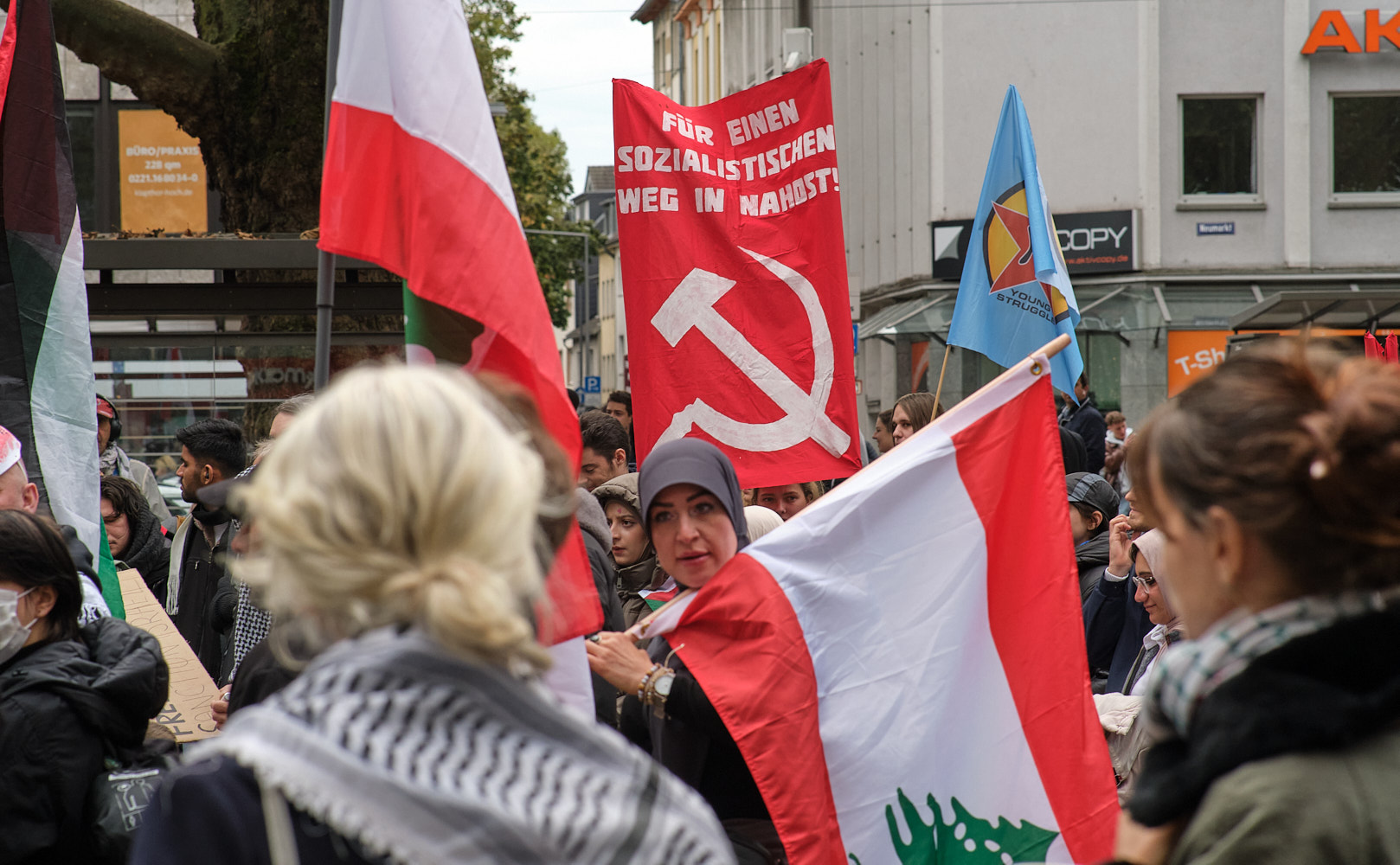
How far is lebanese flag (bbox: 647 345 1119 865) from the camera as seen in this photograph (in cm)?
340

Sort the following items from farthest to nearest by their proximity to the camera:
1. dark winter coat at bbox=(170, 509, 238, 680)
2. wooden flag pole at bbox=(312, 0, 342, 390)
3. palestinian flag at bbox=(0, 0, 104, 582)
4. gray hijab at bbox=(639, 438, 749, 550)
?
1. dark winter coat at bbox=(170, 509, 238, 680)
2. palestinian flag at bbox=(0, 0, 104, 582)
3. gray hijab at bbox=(639, 438, 749, 550)
4. wooden flag pole at bbox=(312, 0, 342, 390)

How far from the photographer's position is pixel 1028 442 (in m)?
3.82

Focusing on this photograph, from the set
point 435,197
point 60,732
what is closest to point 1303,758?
point 435,197

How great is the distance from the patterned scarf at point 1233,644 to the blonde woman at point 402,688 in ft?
2.18

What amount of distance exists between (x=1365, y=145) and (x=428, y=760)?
27018 mm

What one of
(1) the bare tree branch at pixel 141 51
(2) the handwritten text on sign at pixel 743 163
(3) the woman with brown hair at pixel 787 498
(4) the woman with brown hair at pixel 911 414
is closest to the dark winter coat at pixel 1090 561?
(3) the woman with brown hair at pixel 787 498

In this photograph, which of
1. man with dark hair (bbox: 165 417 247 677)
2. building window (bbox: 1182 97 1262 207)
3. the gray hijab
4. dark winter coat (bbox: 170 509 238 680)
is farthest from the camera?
building window (bbox: 1182 97 1262 207)

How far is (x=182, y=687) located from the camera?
4.18 meters

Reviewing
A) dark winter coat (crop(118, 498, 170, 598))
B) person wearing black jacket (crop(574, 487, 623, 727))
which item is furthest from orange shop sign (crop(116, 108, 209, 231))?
person wearing black jacket (crop(574, 487, 623, 727))

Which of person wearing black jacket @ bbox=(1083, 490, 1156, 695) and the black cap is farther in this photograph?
the black cap

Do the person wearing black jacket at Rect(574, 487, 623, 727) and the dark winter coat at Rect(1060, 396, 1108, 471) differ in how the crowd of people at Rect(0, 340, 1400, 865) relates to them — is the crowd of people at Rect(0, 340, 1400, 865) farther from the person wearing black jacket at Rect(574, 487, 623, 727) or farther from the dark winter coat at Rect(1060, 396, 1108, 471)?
the dark winter coat at Rect(1060, 396, 1108, 471)

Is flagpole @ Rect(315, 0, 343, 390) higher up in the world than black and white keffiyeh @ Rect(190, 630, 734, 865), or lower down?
higher up

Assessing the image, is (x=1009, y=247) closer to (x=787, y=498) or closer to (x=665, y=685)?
(x=787, y=498)

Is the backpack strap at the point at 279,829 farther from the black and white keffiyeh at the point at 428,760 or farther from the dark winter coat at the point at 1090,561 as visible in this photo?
the dark winter coat at the point at 1090,561
